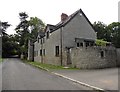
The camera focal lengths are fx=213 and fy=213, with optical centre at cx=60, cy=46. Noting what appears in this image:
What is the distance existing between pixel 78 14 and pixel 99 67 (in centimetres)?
1285

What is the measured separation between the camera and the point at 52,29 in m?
37.0

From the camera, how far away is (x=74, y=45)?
32.6 m

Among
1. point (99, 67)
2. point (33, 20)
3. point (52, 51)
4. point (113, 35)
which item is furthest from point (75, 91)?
point (33, 20)

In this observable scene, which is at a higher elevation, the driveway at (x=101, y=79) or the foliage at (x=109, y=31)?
the foliage at (x=109, y=31)

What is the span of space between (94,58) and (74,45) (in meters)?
9.64

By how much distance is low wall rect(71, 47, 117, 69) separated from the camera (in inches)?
912

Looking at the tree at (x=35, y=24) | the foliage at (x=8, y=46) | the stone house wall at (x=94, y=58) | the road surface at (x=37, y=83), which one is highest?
the tree at (x=35, y=24)

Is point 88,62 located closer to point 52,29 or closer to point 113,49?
point 113,49

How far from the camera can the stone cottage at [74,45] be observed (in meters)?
23.4

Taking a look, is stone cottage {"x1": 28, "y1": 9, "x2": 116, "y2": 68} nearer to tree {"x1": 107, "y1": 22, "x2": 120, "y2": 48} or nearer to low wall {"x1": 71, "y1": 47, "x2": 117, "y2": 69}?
low wall {"x1": 71, "y1": 47, "x2": 117, "y2": 69}

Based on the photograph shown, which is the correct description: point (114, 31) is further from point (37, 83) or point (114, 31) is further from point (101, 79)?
point (37, 83)

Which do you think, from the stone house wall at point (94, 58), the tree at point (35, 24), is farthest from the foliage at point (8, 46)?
the stone house wall at point (94, 58)

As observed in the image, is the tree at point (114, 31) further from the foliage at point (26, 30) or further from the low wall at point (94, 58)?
the low wall at point (94, 58)

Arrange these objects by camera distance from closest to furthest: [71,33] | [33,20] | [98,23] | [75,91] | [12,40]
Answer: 1. [75,91]
2. [71,33]
3. [98,23]
4. [33,20]
5. [12,40]
